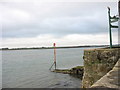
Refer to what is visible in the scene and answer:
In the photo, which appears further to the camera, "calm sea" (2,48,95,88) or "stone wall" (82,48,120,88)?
"calm sea" (2,48,95,88)

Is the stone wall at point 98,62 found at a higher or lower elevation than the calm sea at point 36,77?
higher

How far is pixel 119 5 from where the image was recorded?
393 inches

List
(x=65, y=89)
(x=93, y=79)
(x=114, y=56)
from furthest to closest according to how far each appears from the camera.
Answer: (x=65, y=89) < (x=93, y=79) < (x=114, y=56)

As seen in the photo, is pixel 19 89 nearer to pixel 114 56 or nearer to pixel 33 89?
pixel 33 89

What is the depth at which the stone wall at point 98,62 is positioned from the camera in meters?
8.71

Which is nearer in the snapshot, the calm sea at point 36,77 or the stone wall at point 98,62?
the stone wall at point 98,62

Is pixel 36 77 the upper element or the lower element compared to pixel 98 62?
lower

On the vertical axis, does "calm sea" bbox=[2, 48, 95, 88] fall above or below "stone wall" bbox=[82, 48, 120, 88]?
below

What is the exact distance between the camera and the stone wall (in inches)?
343

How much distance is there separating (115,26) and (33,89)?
12969 millimetres

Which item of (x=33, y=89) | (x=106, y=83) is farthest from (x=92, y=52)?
(x=33, y=89)

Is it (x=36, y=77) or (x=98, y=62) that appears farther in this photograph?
(x=36, y=77)

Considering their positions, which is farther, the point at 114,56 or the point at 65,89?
the point at 65,89

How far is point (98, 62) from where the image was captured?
9.30m
